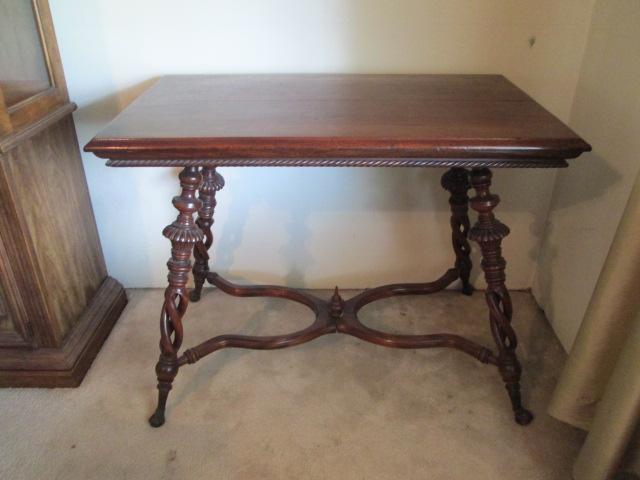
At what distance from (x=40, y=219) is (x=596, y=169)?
1.51m

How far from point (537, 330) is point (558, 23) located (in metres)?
0.93

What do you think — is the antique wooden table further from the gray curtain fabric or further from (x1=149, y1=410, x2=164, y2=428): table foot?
the gray curtain fabric

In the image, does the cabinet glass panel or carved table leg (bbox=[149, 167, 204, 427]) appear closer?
carved table leg (bbox=[149, 167, 204, 427])

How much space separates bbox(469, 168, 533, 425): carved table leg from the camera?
3.83 feet

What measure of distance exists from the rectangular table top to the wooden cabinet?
32cm

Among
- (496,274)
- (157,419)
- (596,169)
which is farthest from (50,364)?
(596,169)

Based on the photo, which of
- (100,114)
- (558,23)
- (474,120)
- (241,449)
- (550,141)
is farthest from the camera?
(100,114)

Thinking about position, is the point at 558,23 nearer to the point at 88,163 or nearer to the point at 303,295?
the point at 303,295

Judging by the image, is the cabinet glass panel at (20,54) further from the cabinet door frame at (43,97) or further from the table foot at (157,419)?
the table foot at (157,419)

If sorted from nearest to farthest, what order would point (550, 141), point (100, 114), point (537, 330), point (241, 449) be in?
point (550, 141)
point (241, 449)
point (100, 114)
point (537, 330)

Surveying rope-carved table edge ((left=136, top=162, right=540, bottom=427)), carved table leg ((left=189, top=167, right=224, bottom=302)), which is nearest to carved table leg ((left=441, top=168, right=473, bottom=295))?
rope-carved table edge ((left=136, top=162, right=540, bottom=427))

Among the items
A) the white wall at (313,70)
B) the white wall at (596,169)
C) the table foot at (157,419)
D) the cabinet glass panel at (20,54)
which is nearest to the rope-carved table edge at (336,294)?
the table foot at (157,419)

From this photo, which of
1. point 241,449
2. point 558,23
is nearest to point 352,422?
point 241,449

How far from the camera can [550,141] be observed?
3.34 feet
